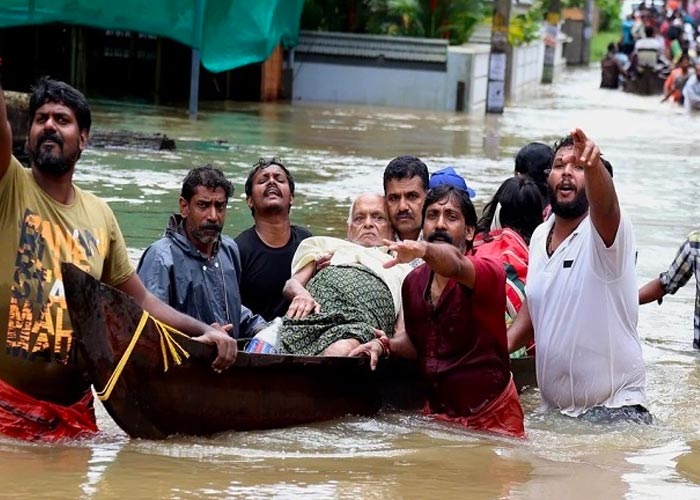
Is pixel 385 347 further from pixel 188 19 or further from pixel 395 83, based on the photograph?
pixel 395 83

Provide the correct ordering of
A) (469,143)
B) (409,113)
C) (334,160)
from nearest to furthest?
(334,160) < (469,143) < (409,113)

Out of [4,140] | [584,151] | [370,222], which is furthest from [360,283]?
[4,140]

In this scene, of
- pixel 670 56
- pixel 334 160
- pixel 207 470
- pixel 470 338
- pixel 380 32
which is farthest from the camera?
pixel 670 56

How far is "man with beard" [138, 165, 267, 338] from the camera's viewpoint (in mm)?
6941

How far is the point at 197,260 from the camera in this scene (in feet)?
23.2

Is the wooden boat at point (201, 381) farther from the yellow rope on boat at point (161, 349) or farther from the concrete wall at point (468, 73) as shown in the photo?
the concrete wall at point (468, 73)

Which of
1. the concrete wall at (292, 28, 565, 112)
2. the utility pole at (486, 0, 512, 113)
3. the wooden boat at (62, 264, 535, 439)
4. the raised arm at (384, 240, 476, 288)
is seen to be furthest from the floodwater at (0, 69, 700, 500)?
the concrete wall at (292, 28, 565, 112)

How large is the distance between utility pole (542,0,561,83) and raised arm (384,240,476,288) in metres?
32.6

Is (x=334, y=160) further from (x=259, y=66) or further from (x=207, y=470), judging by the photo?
(x=207, y=470)

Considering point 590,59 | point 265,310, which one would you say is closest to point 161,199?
point 265,310

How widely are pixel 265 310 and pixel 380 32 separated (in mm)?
19722

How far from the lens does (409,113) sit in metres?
25.5

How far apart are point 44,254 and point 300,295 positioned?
188 cm

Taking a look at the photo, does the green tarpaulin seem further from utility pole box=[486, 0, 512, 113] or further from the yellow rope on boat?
the yellow rope on boat
